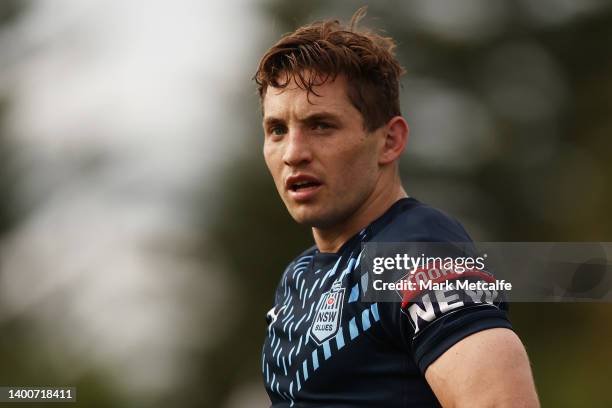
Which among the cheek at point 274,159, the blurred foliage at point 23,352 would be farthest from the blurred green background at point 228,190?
the cheek at point 274,159

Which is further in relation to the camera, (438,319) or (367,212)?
A: (367,212)

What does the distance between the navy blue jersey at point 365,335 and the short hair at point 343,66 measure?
430mm

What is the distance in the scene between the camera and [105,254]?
527 inches

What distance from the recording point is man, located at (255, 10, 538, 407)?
10.3ft

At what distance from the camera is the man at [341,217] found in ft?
10.3

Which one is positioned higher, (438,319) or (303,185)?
(303,185)

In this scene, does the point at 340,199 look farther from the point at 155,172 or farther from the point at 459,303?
the point at 155,172

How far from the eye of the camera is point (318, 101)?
363cm

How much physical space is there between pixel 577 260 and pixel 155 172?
11495 mm

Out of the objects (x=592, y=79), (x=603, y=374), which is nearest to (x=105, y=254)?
(x=603, y=374)

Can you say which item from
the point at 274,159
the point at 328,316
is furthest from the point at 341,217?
the point at 328,316

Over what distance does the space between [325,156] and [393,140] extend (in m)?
0.36

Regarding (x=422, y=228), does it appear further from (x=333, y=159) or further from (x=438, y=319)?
(x=333, y=159)

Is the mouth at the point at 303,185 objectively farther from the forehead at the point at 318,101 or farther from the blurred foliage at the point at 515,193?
the blurred foliage at the point at 515,193
